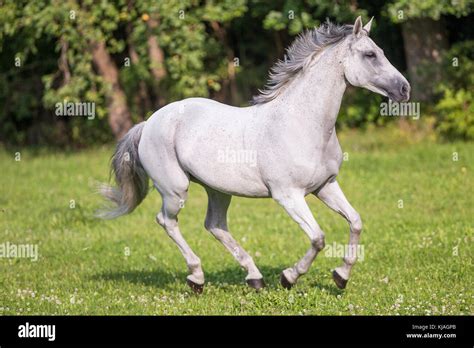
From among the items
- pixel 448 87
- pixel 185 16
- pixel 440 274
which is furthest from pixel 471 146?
pixel 440 274

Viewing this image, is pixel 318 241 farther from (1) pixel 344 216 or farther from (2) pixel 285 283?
(2) pixel 285 283

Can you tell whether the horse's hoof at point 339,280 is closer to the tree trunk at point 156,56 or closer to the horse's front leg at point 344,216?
the horse's front leg at point 344,216

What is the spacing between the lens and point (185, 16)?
1739 cm

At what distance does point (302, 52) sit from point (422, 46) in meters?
11.1

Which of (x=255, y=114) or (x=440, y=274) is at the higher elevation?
(x=255, y=114)

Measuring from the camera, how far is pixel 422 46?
706 inches

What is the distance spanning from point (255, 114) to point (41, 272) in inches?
143

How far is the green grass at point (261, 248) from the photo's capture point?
7.73 meters

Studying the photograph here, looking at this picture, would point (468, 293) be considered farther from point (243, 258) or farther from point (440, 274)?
point (243, 258)

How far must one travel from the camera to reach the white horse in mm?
7246

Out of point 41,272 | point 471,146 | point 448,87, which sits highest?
point 448,87

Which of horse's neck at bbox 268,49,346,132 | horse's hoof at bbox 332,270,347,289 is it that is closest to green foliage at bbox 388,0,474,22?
horse's neck at bbox 268,49,346,132

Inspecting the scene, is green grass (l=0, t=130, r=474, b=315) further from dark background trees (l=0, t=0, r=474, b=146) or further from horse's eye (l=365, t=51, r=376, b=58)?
horse's eye (l=365, t=51, r=376, b=58)

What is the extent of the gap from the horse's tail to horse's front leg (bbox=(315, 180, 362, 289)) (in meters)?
2.11
